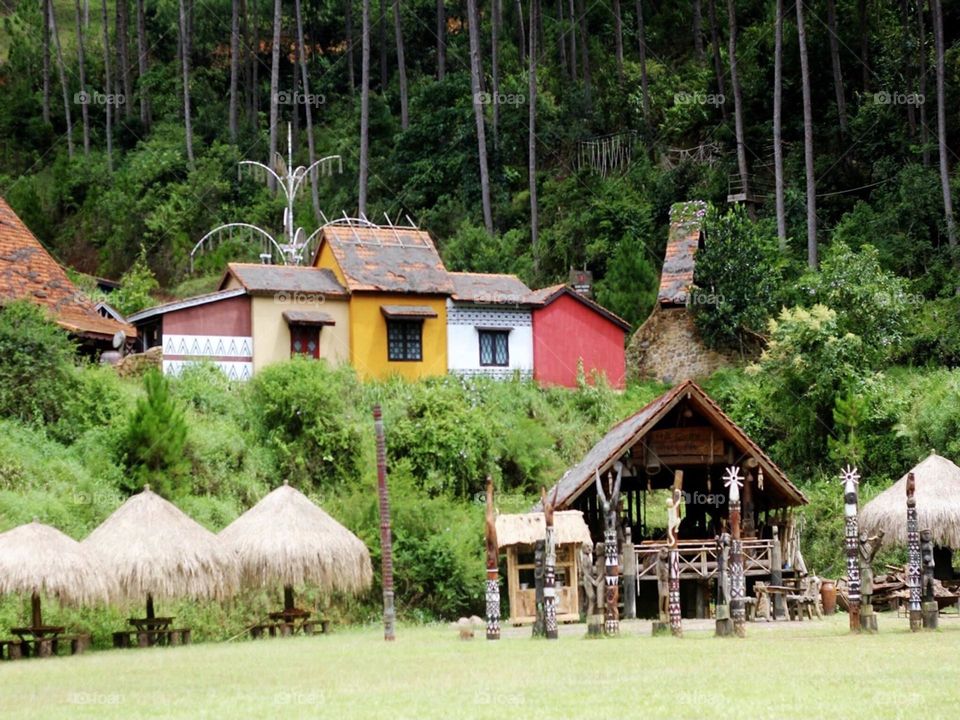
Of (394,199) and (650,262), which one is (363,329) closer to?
(650,262)

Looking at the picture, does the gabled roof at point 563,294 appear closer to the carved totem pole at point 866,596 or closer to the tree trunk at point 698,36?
the tree trunk at point 698,36

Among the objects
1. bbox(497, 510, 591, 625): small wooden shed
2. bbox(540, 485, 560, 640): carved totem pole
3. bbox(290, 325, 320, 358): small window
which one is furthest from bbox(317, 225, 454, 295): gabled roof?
bbox(540, 485, 560, 640): carved totem pole

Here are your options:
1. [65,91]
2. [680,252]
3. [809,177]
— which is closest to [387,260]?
[680,252]

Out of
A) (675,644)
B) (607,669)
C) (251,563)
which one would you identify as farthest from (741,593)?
(251,563)

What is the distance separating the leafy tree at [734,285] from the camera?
41031 millimetres

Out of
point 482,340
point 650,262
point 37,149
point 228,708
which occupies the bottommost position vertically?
point 228,708

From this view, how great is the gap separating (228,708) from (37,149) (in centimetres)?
4939

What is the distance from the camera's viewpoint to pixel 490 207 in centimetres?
5034

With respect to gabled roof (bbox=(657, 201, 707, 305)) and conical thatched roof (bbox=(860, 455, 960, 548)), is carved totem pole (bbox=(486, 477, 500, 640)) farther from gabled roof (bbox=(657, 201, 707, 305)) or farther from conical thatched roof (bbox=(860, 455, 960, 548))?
gabled roof (bbox=(657, 201, 707, 305))

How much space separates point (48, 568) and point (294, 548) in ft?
14.3

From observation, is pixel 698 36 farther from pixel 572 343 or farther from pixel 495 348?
pixel 495 348

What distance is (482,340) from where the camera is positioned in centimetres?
3991

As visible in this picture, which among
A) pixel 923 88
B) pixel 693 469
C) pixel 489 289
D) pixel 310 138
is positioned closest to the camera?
pixel 693 469

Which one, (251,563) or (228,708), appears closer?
(228,708)
